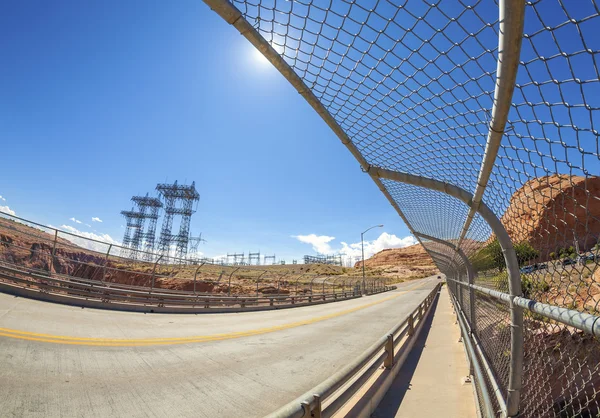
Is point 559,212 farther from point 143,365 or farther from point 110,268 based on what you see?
point 110,268

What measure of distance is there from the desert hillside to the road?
9909cm

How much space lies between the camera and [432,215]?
784 cm

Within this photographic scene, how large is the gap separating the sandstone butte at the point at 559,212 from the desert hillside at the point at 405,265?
10277 cm

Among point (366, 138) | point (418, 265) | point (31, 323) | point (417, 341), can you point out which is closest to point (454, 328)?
point (417, 341)

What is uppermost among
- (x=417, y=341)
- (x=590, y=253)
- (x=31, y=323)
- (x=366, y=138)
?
(x=366, y=138)

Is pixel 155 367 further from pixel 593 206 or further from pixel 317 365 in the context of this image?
pixel 593 206

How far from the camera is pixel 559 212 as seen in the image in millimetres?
2281

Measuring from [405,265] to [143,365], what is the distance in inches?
5253

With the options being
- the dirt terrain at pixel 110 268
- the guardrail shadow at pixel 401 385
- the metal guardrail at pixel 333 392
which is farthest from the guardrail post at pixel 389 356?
the dirt terrain at pixel 110 268

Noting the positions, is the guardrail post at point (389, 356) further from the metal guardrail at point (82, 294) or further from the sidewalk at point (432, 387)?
the metal guardrail at point (82, 294)

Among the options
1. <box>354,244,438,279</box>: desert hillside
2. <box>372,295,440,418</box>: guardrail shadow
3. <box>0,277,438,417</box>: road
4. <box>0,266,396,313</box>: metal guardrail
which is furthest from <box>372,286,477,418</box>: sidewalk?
<box>354,244,438,279</box>: desert hillside

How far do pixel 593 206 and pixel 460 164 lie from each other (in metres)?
1.87

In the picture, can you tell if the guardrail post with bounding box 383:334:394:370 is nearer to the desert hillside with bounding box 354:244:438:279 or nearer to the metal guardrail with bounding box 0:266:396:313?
the metal guardrail with bounding box 0:266:396:313

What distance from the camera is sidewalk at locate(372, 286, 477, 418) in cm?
397
